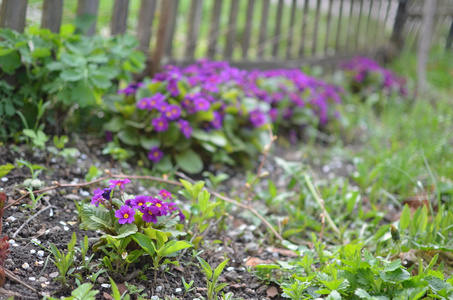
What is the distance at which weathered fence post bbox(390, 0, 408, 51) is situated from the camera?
7195mm

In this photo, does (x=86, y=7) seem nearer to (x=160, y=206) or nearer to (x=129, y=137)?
(x=129, y=137)

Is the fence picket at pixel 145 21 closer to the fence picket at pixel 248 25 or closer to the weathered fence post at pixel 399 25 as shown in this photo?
the fence picket at pixel 248 25

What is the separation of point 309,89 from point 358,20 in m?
3.11

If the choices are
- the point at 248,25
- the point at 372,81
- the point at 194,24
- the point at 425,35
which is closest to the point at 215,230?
the point at 194,24

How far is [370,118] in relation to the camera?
413cm

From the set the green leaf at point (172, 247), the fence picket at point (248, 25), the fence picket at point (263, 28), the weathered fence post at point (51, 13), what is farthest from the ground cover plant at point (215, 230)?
the fence picket at point (263, 28)

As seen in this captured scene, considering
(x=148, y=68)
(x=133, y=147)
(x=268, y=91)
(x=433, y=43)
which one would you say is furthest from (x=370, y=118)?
(x=433, y=43)

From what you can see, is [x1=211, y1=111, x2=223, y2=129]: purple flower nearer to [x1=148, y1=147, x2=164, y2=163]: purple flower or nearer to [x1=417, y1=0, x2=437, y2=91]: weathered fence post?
[x1=148, y1=147, x2=164, y2=163]: purple flower

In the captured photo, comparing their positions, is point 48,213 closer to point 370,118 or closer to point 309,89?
point 309,89

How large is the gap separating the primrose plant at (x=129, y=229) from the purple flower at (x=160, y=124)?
3.11 feet

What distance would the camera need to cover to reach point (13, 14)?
7.42 ft

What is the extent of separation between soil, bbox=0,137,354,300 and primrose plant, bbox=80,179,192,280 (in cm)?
6

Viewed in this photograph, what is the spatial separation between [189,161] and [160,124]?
0.97ft

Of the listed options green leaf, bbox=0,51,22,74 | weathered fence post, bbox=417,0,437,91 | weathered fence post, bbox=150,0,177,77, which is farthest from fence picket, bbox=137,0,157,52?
weathered fence post, bbox=417,0,437,91
